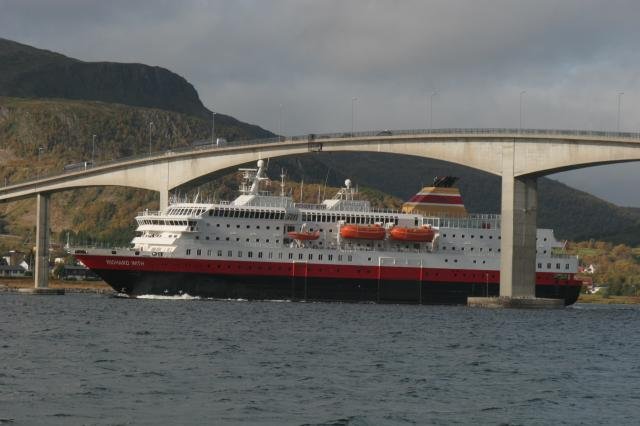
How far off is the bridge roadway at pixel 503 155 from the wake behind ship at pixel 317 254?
4209 millimetres

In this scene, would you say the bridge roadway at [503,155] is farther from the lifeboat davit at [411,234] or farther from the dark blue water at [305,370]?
the dark blue water at [305,370]

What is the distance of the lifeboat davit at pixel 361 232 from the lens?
2901 inches

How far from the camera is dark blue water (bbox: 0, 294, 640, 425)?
90.5ft

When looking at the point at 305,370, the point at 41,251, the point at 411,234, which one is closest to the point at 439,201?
the point at 411,234

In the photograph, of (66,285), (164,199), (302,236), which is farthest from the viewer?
(66,285)

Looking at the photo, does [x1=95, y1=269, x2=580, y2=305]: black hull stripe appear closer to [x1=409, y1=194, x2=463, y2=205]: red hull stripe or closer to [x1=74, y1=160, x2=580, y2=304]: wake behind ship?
[x1=74, y1=160, x2=580, y2=304]: wake behind ship

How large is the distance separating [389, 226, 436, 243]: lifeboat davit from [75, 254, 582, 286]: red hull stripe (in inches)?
73.1

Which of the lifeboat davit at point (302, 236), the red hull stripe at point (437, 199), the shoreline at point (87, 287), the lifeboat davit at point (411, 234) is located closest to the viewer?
the lifeboat davit at point (302, 236)

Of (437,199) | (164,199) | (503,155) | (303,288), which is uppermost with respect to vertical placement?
(503,155)

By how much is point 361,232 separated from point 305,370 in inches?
1548

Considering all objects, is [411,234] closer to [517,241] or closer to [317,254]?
[317,254]

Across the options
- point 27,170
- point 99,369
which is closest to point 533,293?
point 99,369

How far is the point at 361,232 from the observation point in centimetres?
7362

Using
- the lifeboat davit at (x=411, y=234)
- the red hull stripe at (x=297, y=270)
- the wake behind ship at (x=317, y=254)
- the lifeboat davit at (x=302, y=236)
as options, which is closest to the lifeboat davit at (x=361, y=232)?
the wake behind ship at (x=317, y=254)
